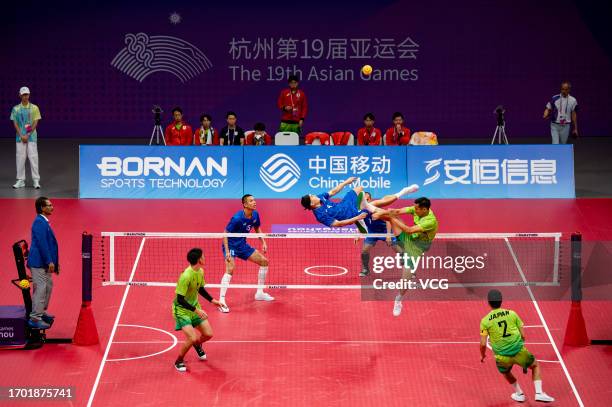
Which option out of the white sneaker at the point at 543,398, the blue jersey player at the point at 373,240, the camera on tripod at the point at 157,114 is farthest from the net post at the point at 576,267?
the camera on tripod at the point at 157,114

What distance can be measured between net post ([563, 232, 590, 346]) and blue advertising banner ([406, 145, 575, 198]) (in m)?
9.01

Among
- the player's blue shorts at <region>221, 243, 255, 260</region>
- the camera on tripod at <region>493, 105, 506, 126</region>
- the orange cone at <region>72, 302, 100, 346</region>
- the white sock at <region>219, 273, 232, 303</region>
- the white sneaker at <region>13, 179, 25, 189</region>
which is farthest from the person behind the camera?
the camera on tripod at <region>493, 105, 506, 126</region>

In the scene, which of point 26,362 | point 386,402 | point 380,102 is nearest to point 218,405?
point 386,402

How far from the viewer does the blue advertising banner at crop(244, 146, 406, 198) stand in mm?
24469

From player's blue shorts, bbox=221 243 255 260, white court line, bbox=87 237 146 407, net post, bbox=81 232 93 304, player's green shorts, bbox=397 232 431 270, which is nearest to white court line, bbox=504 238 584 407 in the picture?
player's green shorts, bbox=397 232 431 270

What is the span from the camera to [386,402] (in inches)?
545

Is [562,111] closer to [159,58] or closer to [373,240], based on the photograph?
[373,240]

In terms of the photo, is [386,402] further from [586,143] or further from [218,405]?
[586,143]

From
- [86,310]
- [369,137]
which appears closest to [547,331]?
[86,310]

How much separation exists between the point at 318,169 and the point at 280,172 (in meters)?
0.96

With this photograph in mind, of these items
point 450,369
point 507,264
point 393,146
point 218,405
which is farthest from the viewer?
point 393,146

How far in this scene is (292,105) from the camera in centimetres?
2691

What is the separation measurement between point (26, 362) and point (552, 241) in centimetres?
1082

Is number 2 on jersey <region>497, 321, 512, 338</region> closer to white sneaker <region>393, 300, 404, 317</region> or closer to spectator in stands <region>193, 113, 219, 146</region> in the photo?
white sneaker <region>393, 300, 404, 317</region>
